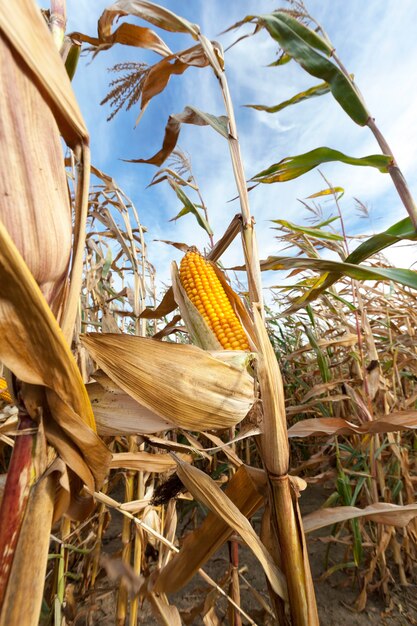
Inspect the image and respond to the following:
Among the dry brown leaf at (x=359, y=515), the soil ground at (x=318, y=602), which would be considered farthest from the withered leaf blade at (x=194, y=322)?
the soil ground at (x=318, y=602)

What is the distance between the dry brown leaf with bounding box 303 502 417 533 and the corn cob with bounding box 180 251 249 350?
49 cm

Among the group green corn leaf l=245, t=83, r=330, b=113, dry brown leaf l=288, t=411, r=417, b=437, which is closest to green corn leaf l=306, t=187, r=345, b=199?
green corn leaf l=245, t=83, r=330, b=113

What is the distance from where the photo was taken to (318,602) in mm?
1857

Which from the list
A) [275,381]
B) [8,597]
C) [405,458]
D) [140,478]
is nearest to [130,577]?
[8,597]

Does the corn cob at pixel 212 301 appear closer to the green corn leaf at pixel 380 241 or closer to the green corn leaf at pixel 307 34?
the green corn leaf at pixel 380 241

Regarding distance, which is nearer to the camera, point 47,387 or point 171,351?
point 47,387

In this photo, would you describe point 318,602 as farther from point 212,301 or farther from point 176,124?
point 176,124

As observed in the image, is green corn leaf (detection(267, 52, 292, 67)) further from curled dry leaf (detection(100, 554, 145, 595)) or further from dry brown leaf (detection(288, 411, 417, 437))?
curled dry leaf (detection(100, 554, 145, 595))

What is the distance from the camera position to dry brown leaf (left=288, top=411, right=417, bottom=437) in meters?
0.98

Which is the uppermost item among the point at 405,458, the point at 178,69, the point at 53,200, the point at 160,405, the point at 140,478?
the point at 178,69

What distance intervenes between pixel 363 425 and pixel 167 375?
0.66m

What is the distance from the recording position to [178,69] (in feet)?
4.30

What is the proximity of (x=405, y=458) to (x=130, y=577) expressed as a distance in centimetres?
190

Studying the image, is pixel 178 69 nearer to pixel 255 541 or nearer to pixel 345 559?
pixel 255 541
